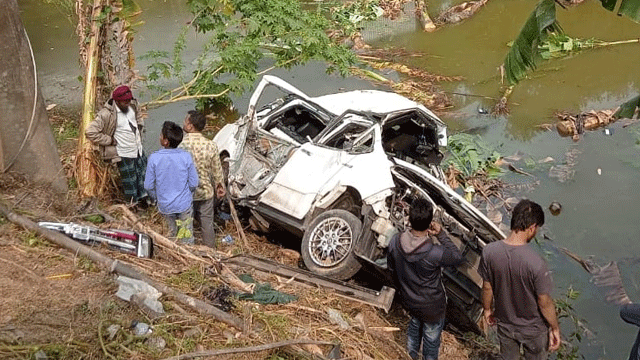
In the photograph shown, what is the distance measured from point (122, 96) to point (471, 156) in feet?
19.6

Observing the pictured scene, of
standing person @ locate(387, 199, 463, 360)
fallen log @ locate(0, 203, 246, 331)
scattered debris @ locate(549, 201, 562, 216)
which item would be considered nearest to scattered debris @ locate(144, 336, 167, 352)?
fallen log @ locate(0, 203, 246, 331)

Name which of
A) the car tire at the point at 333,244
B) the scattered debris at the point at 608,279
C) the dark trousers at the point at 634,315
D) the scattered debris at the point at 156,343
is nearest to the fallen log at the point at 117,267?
A: the scattered debris at the point at 156,343

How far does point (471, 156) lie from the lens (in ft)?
36.7

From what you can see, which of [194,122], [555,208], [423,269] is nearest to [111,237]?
[194,122]

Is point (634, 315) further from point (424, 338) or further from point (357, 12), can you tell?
point (357, 12)

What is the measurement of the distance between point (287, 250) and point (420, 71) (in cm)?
820

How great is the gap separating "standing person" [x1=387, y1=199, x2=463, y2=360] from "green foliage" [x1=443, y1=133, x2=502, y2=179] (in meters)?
5.30

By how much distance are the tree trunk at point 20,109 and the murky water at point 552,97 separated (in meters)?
4.67

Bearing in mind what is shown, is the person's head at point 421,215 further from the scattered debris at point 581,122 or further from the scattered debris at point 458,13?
the scattered debris at point 458,13

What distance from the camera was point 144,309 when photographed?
198 inches

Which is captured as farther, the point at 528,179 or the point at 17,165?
the point at 528,179

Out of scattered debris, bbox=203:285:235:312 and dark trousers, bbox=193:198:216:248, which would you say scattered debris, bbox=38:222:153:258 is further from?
dark trousers, bbox=193:198:216:248

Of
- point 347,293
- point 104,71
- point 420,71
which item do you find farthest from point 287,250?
point 420,71

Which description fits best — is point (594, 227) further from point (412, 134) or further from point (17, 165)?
point (17, 165)
